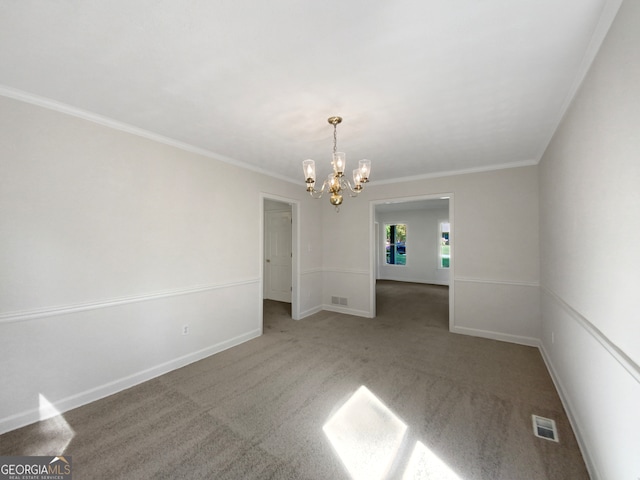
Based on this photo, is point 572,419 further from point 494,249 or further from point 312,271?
point 312,271

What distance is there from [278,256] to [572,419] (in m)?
5.25

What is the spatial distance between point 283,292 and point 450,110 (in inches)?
198

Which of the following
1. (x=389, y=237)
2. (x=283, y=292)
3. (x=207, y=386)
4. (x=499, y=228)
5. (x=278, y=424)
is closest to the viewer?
(x=278, y=424)

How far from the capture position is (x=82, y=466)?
167 cm

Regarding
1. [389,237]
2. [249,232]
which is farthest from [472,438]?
A: [389,237]

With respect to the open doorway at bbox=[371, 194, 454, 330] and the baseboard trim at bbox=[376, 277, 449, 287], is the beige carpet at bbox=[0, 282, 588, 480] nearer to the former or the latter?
the open doorway at bbox=[371, 194, 454, 330]

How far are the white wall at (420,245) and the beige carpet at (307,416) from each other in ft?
18.4

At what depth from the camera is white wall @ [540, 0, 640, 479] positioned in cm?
117

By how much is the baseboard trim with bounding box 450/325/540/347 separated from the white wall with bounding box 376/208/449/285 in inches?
195

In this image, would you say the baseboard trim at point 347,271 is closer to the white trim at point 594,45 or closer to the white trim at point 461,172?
the white trim at point 461,172

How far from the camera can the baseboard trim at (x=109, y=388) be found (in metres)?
2.01

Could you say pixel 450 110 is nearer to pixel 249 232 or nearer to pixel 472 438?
pixel 472 438

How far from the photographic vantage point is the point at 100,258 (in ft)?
7.97

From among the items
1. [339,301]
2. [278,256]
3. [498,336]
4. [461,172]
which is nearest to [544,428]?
[498,336]
